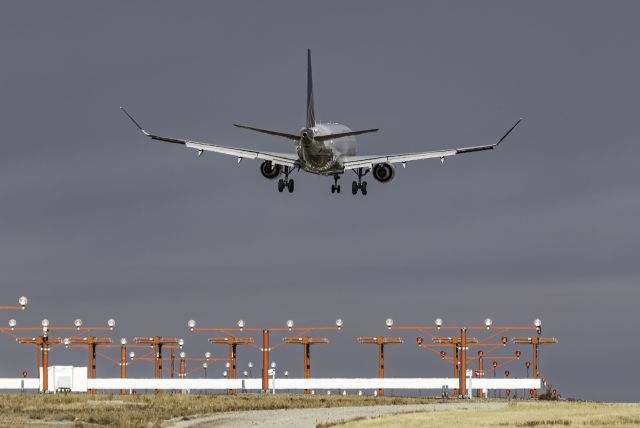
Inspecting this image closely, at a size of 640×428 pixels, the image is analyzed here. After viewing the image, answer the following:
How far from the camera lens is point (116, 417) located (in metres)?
78.8

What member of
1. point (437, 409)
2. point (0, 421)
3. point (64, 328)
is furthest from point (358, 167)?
point (64, 328)

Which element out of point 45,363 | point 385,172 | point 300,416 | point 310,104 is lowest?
point 300,416


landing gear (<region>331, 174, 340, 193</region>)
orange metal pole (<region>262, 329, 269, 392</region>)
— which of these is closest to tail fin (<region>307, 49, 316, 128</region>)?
landing gear (<region>331, 174, 340, 193</region>)

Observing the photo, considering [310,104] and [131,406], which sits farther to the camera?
[310,104]

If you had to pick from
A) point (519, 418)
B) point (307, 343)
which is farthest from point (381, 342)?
point (519, 418)

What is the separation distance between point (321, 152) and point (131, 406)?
21465 mm

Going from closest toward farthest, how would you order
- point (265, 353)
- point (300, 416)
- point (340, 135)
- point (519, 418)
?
point (519, 418) → point (300, 416) → point (340, 135) → point (265, 353)

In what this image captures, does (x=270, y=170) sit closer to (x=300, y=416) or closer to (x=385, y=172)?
(x=385, y=172)

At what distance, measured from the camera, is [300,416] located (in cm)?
7738

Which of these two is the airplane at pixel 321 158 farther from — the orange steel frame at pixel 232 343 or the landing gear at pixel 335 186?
the orange steel frame at pixel 232 343

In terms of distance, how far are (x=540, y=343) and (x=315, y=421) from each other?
92.5 metres

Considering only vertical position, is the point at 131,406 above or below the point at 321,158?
below

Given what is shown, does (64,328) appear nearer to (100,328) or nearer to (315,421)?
(100,328)

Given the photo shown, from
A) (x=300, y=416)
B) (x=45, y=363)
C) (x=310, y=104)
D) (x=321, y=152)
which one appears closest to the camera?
(x=300, y=416)
